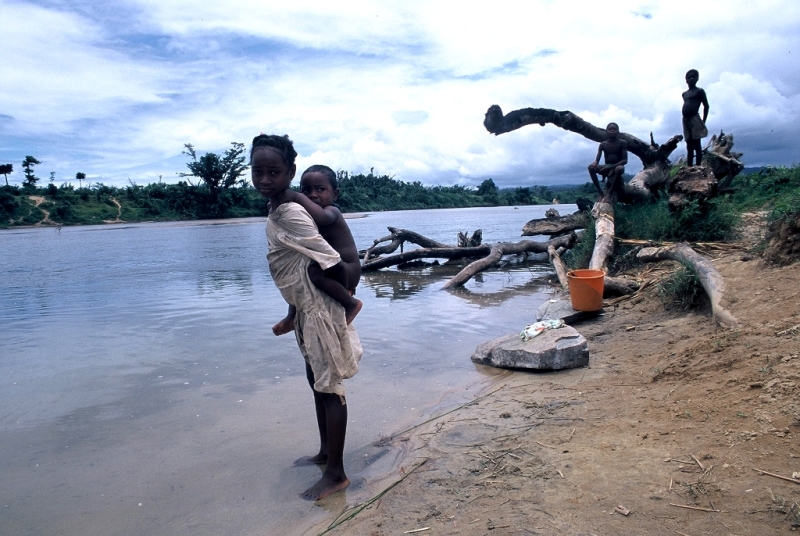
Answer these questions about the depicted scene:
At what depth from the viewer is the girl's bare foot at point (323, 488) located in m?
2.92

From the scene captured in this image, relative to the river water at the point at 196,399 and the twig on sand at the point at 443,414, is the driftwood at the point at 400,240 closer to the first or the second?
the river water at the point at 196,399

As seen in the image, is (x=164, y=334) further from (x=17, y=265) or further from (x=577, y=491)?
(x=17, y=265)

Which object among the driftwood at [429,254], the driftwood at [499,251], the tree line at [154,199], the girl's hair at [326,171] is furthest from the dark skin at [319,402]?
the tree line at [154,199]

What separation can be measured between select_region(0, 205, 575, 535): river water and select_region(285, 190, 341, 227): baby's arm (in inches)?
57.4

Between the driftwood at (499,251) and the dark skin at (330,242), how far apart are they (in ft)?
23.3

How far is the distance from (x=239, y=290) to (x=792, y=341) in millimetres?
8846

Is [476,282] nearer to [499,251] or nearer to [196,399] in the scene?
[499,251]

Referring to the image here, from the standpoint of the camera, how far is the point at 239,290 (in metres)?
10.3

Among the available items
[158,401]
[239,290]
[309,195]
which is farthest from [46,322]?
[309,195]

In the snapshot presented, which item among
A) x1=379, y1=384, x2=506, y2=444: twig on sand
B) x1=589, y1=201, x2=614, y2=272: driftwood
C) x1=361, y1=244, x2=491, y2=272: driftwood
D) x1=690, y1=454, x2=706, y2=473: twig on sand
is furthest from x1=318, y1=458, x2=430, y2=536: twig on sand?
x1=361, y1=244, x2=491, y2=272: driftwood

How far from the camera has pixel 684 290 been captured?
554 cm

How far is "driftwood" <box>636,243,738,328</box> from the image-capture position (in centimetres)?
433

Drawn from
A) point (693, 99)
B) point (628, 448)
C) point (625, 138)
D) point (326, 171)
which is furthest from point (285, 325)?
point (693, 99)

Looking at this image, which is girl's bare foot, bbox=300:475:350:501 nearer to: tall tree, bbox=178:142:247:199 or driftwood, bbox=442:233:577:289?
driftwood, bbox=442:233:577:289
